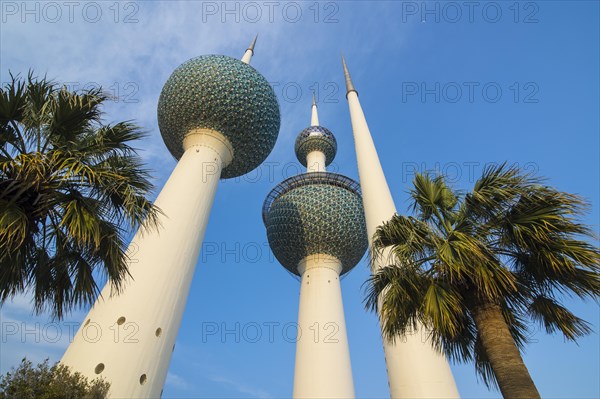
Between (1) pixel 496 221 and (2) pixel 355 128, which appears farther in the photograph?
(2) pixel 355 128

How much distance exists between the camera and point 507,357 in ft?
20.0

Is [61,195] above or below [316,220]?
below

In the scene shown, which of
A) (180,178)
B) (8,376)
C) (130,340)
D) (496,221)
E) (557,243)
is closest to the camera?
(557,243)

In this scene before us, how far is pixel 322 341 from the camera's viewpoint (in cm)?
2792

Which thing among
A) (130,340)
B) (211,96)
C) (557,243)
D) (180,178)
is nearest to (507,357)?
(557,243)

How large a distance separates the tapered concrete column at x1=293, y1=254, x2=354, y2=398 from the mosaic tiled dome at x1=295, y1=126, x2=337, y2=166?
20449 millimetres

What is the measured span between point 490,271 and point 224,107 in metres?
24.9

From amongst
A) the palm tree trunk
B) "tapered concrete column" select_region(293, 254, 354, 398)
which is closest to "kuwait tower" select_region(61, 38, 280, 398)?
the palm tree trunk

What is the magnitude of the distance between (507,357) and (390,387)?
982 cm

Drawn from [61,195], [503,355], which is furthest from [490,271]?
[61,195]

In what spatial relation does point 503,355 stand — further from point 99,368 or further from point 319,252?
point 319,252

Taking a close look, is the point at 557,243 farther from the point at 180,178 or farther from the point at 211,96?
the point at 211,96

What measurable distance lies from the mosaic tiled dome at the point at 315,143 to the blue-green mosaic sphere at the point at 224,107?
16.8 meters

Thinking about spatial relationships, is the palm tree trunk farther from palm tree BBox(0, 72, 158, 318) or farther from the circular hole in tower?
the circular hole in tower
